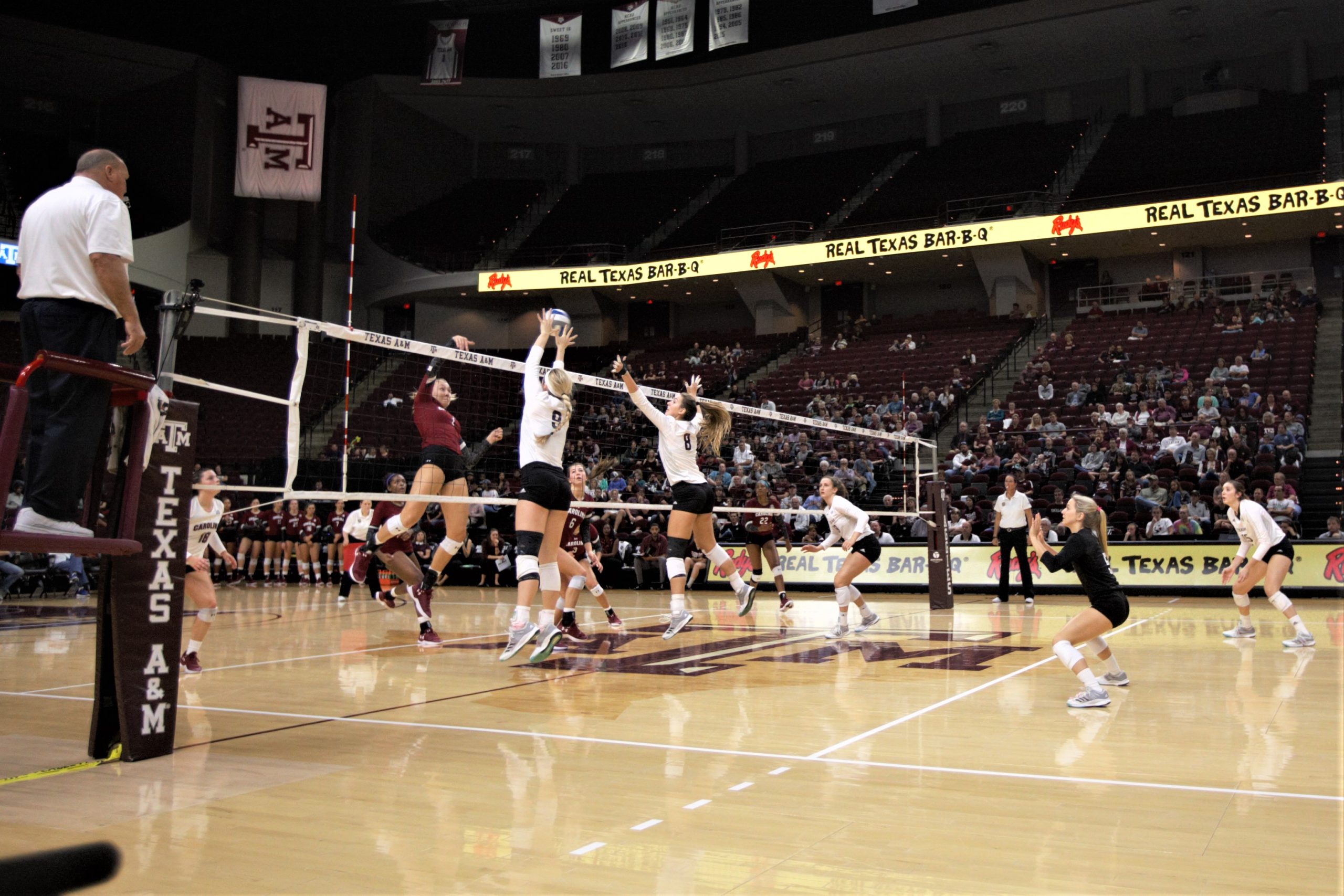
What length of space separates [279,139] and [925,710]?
28.6 m

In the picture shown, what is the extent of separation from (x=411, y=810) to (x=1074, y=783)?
8.01 ft

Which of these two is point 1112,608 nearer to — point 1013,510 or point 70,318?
point 70,318

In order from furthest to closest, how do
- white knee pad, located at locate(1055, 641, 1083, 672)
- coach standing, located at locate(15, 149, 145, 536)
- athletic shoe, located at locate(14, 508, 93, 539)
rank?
white knee pad, located at locate(1055, 641, 1083, 672) < coach standing, located at locate(15, 149, 145, 536) < athletic shoe, located at locate(14, 508, 93, 539)

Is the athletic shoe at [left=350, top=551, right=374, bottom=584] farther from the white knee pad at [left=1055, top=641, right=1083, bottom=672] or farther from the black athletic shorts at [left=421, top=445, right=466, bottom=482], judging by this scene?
the white knee pad at [left=1055, top=641, right=1083, bottom=672]

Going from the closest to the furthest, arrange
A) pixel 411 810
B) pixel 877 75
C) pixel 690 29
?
pixel 411 810 → pixel 690 29 → pixel 877 75

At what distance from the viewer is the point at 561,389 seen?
709 cm

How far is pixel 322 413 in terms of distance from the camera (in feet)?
90.1

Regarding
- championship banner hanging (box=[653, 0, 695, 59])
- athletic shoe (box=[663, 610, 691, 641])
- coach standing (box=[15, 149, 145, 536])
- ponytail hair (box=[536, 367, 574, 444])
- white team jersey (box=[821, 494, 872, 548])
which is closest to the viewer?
coach standing (box=[15, 149, 145, 536])

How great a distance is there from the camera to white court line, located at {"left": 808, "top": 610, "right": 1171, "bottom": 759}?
465 cm

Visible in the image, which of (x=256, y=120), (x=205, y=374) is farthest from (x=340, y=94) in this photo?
(x=205, y=374)

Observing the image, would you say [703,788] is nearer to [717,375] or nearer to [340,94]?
[717,375]

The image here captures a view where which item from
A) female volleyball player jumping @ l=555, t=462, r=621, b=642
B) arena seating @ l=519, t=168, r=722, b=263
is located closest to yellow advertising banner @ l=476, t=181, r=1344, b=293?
arena seating @ l=519, t=168, r=722, b=263

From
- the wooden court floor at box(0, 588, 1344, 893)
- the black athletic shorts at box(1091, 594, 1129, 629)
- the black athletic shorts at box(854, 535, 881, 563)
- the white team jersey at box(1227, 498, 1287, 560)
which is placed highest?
the white team jersey at box(1227, 498, 1287, 560)

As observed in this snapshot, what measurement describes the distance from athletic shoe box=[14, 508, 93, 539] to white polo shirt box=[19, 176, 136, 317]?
0.80m
